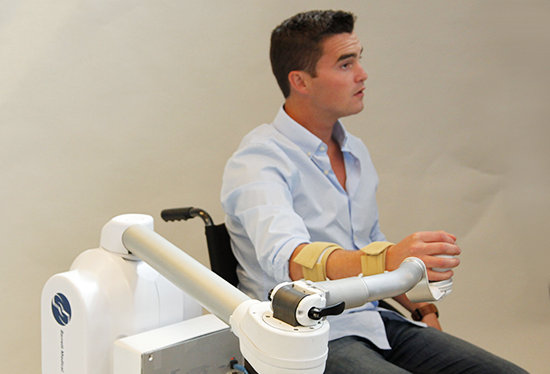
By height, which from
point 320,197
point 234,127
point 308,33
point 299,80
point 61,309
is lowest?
point 61,309

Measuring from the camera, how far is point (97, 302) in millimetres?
991

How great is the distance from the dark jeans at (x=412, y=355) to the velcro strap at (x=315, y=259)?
274 millimetres

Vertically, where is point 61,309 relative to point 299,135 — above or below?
below

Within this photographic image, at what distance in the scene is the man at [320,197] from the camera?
4.20 ft

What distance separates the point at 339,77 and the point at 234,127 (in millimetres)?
758

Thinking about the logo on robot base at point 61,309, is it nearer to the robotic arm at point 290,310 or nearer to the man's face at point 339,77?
the robotic arm at point 290,310

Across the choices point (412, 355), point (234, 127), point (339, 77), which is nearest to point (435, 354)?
point (412, 355)

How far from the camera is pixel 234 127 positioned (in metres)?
2.22

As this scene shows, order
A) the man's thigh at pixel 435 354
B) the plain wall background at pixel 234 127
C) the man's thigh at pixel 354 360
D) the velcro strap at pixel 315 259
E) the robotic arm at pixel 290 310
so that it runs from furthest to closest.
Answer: the plain wall background at pixel 234 127
the man's thigh at pixel 435 354
the man's thigh at pixel 354 360
the velcro strap at pixel 315 259
the robotic arm at pixel 290 310

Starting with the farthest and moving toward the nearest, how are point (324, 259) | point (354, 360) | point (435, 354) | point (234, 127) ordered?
point (234, 127) < point (435, 354) < point (354, 360) < point (324, 259)

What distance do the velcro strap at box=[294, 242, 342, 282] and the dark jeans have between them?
0.27 metres

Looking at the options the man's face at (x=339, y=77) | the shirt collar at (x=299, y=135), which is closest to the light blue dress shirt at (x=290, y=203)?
the shirt collar at (x=299, y=135)

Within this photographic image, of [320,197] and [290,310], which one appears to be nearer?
[290,310]

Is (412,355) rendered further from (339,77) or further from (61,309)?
(61,309)
